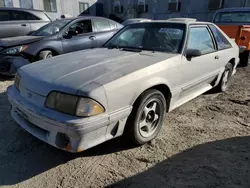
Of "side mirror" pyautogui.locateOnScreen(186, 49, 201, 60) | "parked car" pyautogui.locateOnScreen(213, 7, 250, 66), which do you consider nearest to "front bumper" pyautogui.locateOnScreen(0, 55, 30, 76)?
"side mirror" pyautogui.locateOnScreen(186, 49, 201, 60)

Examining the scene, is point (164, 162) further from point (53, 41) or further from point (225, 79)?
point (53, 41)

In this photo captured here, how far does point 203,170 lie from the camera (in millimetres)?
2348

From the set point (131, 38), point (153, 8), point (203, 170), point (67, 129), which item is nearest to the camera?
point (67, 129)

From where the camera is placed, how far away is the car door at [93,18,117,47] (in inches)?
252

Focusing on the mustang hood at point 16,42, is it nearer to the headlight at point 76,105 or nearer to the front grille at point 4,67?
the front grille at point 4,67

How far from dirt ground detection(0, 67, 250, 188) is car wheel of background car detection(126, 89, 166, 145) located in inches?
5.7

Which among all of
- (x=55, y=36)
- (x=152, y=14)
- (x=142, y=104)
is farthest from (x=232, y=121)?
(x=152, y=14)

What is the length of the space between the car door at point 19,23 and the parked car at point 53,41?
5.30ft

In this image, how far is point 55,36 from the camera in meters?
5.62

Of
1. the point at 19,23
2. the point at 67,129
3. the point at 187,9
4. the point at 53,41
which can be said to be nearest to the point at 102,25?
the point at 53,41

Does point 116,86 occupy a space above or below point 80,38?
below

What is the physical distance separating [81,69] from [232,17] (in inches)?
287

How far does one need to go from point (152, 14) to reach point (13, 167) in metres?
22.5

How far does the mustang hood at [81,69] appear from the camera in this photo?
7.32 ft
